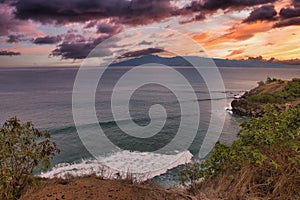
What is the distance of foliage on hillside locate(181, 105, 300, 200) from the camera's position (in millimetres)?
5230

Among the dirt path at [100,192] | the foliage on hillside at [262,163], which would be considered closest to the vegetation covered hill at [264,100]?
the foliage on hillside at [262,163]

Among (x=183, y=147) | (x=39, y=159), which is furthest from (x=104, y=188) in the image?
(x=183, y=147)

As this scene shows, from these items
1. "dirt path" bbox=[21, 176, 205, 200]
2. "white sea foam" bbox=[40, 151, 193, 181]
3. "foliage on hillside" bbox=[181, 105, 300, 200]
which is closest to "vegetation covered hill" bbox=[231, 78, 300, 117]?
"white sea foam" bbox=[40, 151, 193, 181]

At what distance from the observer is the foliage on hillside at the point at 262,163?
5230mm

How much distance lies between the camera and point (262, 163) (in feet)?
18.0

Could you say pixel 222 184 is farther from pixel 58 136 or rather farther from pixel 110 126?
pixel 110 126

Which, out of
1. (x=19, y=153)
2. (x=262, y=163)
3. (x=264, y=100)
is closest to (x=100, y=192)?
(x=19, y=153)

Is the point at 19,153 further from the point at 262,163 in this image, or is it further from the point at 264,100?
the point at 264,100

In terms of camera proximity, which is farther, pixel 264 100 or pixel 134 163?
pixel 264 100

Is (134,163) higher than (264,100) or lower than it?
higher

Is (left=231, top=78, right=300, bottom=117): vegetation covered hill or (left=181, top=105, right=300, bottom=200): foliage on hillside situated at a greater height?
(left=181, top=105, right=300, bottom=200): foliage on hillside

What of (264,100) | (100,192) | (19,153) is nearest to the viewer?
(100,192)

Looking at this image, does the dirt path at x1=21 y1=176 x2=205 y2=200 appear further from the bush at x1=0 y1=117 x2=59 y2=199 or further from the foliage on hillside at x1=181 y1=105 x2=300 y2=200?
the foliage on hillside at x1=181 y1=105 x2=300 y2=200

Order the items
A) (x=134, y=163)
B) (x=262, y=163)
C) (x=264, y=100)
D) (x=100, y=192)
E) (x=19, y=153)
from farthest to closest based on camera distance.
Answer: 1. (x=264, y=100)
2. (x=134, y=163)
3. (x=19, y=153)
4. (x=262, y=163)
5. (x=100, y=192)
